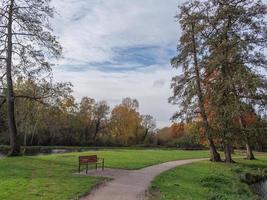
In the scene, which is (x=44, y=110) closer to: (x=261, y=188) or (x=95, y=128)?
(x=261, y=188)

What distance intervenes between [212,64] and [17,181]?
64.5 ft

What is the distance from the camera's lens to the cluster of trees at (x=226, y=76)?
97.9ft

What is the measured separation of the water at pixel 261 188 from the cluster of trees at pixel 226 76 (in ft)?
21.2

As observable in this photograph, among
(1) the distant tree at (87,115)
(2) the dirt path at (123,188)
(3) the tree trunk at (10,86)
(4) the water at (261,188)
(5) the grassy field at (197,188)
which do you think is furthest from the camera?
(1) the distant tree at (87,115)

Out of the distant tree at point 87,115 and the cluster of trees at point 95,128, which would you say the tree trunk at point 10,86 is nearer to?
the cluster of trees at point 95,128

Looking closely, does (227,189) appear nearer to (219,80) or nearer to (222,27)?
(219,80)

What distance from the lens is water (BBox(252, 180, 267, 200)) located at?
809 inches

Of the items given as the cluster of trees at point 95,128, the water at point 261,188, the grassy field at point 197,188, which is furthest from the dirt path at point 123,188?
the cluster of trees at point 95,128

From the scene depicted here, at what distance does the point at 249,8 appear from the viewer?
103 feet

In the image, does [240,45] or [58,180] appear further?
[240,45]

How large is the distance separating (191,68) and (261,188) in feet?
49.7

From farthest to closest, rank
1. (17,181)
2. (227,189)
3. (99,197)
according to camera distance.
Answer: (227,189), (17,181), (99,197)

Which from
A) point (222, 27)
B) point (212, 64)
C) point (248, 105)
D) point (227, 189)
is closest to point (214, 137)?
point (248, 105)

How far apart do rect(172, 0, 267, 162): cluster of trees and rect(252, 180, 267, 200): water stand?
6.47 metres
